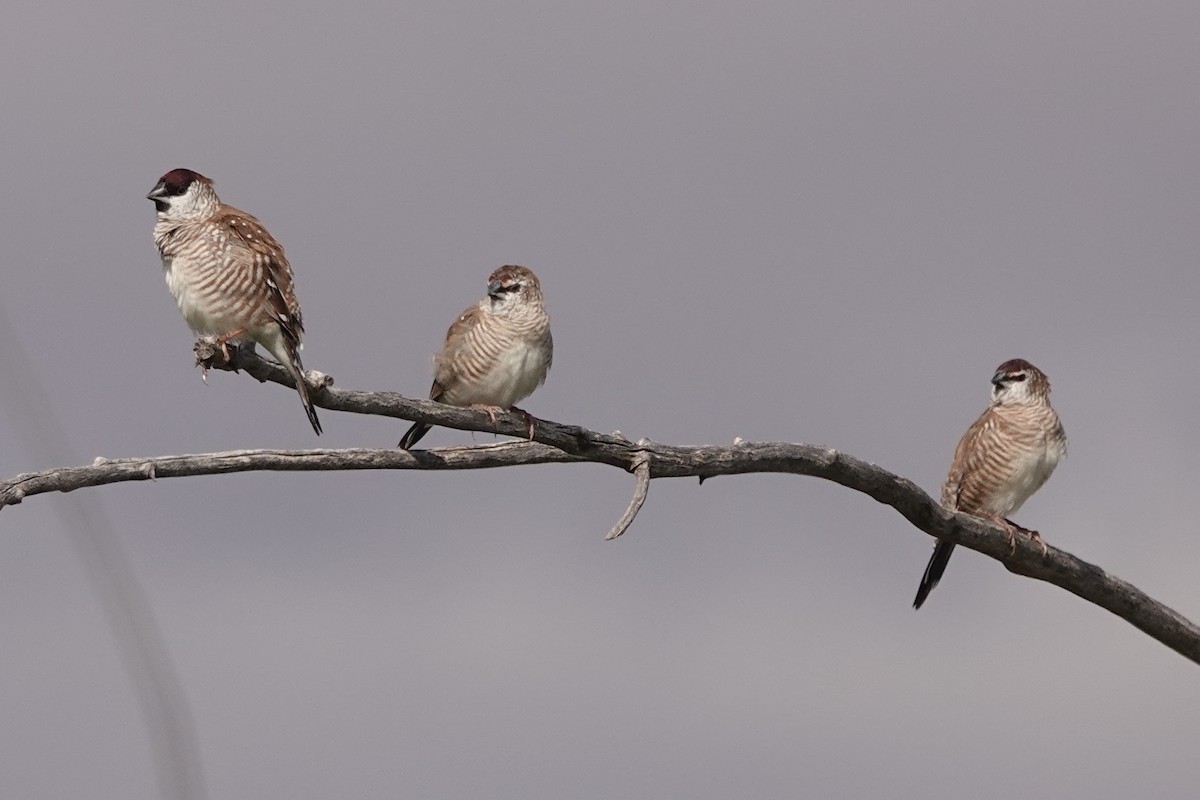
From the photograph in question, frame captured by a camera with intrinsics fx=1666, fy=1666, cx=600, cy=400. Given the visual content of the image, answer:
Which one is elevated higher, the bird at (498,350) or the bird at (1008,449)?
the bird at (498,350)

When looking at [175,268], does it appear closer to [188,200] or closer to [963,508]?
[188,200]

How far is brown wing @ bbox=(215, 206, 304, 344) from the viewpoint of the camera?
9.17 meters

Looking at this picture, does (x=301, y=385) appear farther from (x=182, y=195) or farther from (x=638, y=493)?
(x=182, y=195)

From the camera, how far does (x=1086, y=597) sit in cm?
970

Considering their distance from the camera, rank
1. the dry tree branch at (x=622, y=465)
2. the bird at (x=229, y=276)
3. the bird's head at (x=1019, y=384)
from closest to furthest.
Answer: the dry tree branch at (x=622, y=465)
the bird at (x=229, y=276)
the bird's head at (x=1019, y=384)

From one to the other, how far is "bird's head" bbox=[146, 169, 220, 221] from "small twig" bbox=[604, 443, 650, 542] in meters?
3.34

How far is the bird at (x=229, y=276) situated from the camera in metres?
9.05

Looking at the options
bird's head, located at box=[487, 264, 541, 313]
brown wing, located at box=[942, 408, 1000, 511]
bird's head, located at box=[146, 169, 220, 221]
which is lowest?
brown wing, located at box=[942, 408, 1000, 511]

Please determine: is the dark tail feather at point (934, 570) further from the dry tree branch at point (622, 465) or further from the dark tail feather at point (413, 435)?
the dark tail feather at point (413, 435)

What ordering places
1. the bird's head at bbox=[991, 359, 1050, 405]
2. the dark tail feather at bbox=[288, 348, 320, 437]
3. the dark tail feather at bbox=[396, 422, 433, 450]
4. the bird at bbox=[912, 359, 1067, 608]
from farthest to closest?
the bird's head at bbox=[991, 359, 1050, 405], the bird at bbox=[912, 359, 1067, 608], the dark tail feather at bbox=[396, 422, 433, 450], the dark tail feather at bbox=[288, 348, 320, 437]

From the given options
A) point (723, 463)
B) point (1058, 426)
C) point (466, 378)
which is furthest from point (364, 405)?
point (1058, 426)

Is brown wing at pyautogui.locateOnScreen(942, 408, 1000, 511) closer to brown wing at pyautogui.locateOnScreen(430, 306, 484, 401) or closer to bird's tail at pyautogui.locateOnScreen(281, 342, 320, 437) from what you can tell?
brown wing at pyautogui.locateOnScreen(430, 306, 484, 401)

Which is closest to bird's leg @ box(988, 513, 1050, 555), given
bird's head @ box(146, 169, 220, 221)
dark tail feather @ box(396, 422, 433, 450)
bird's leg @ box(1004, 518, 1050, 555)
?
bird's leg @ box(1004, 518, 1050, 555)

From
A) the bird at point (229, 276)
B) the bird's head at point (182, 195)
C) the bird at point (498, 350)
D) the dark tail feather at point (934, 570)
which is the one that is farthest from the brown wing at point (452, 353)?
the dark tail feather at point (934, 570)
